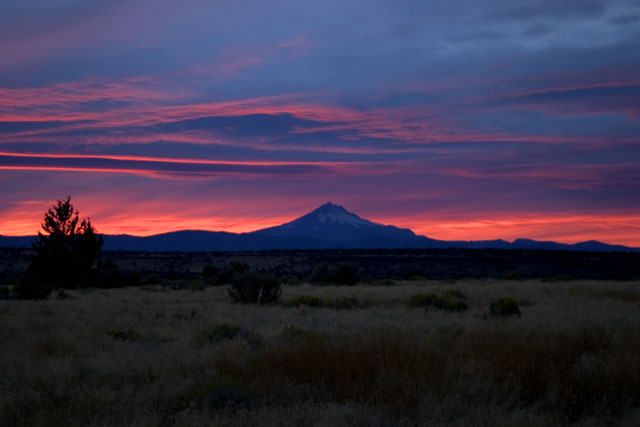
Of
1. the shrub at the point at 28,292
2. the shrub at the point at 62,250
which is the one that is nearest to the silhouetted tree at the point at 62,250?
the shrub at the point at 62,250

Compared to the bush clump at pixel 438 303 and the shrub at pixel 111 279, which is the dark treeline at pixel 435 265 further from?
the bush clump at pixel 438 303

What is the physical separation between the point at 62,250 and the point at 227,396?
32.4 metres

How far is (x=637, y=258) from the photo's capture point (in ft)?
210

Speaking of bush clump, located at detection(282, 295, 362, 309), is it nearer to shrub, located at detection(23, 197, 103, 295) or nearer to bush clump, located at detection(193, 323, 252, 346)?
bush clump, located at detection(193, 323, 252, 346)

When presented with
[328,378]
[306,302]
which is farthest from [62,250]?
[328,378]

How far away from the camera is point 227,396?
21.5 ft

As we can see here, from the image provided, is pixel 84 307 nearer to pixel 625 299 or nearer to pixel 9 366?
pixel 9 366

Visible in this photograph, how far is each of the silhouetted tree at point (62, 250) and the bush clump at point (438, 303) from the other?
25.2 meters

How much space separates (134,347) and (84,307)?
9529mm

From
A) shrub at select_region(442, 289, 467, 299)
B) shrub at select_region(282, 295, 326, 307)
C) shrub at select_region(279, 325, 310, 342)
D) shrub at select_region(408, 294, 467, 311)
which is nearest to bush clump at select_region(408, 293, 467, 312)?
shrub at select_region(408, 294, 467, 311)

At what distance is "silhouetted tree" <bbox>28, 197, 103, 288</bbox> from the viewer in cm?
3425

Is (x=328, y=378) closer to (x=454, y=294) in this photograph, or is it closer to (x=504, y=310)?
(x=504, y=310)

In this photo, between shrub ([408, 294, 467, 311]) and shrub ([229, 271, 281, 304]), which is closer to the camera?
shrub ([408, 294, 467, 311])

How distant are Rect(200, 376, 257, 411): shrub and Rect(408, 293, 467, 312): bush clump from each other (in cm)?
1174
